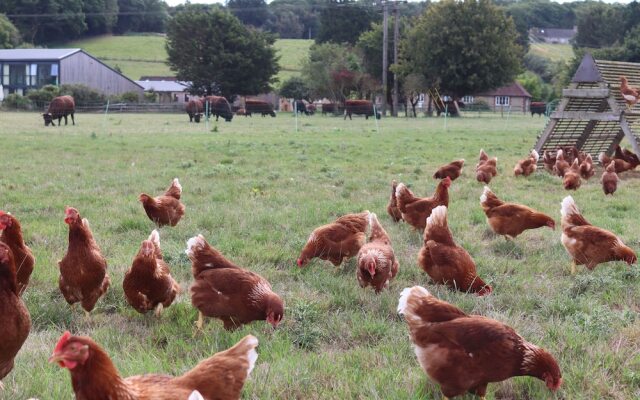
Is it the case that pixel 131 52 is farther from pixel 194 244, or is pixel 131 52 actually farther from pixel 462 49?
pixel 194 244

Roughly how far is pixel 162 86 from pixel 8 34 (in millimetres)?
28315

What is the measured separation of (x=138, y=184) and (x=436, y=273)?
7018 millimetres

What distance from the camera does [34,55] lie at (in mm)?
72562

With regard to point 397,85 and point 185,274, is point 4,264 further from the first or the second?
point 397,85

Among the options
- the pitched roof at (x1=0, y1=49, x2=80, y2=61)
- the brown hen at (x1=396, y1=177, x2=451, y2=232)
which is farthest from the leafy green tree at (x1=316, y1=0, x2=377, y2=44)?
the brown hen at (x1=396, y1=177, x2=451, y2=232)

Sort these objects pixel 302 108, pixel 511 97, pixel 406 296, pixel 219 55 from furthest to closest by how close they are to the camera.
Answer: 1. pixel 511 97
2. pixel 219 55
3. pixel 302 108
4. pixel 406 296

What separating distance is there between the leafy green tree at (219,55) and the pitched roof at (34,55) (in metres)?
14.3

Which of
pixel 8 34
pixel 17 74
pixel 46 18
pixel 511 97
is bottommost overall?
pixel 17 74

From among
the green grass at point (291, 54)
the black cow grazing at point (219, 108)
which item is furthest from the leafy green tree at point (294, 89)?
the black cow grazing at point (219, 108)

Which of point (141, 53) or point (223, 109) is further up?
point (141, 53)

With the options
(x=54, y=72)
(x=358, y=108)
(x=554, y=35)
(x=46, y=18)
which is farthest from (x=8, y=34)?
(x=554, y=35)

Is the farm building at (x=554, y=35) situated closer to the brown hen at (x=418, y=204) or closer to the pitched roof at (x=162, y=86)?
the pitched roof at (x=162, y=86)

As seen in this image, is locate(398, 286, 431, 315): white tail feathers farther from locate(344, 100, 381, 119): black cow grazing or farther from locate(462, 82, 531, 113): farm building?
locate(462, 82, 531, 113): farm building

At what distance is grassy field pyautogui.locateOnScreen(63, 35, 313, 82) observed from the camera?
289 ft
